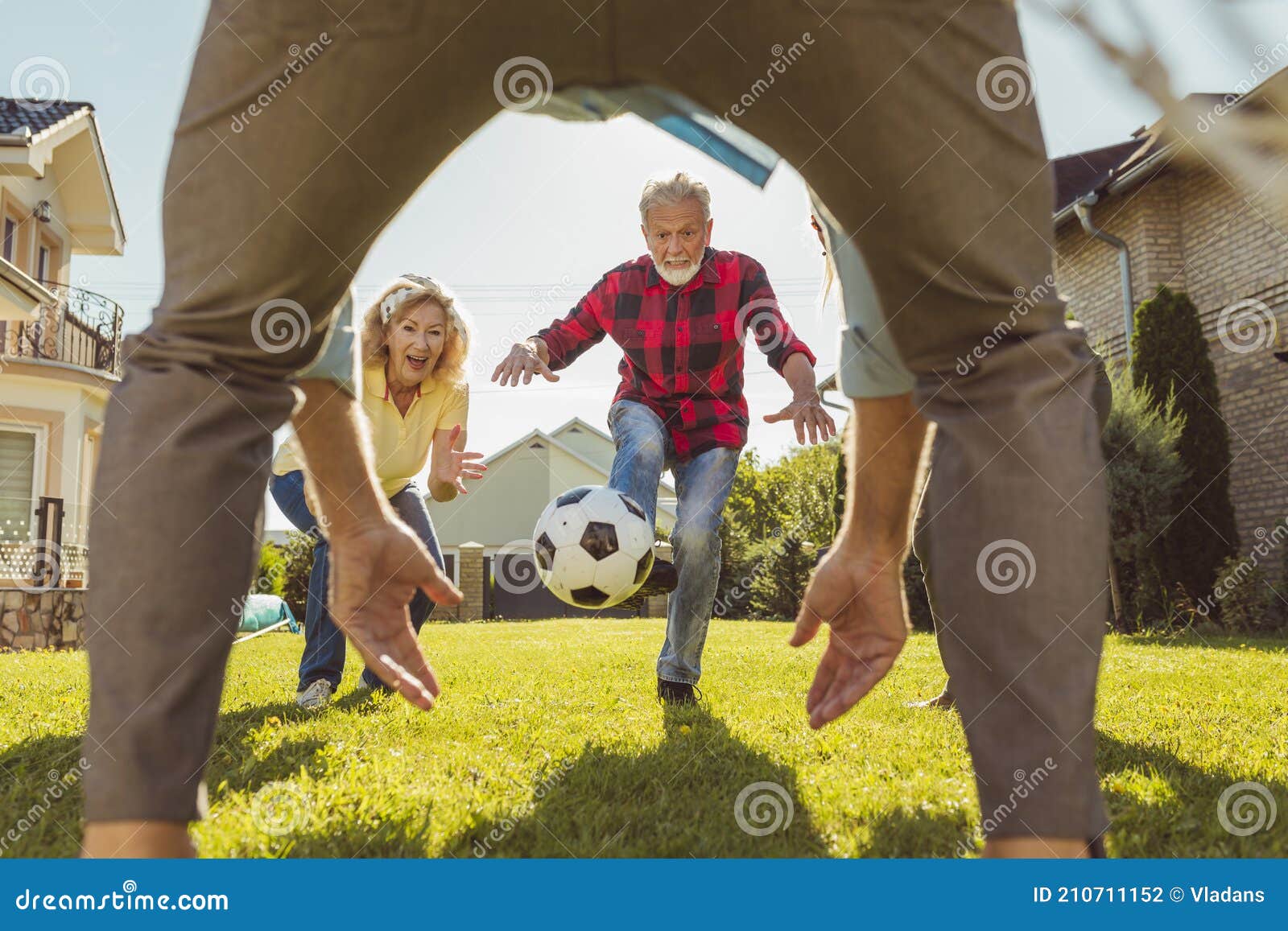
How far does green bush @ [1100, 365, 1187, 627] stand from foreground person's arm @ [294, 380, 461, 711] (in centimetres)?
1296

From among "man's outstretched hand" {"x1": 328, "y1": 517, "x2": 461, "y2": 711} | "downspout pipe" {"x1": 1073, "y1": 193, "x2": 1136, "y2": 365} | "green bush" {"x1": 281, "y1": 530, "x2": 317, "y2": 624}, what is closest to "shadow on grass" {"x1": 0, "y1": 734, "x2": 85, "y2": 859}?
"man's outstretched hand" {"x1": 328, "y1": 517, "x2": 461, "y2": 711}

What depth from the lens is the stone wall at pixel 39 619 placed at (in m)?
11.5

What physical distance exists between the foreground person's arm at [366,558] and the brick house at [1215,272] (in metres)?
13.4

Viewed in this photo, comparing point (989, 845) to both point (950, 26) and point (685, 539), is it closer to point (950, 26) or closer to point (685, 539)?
point (950, 26)

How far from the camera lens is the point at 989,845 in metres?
1.11

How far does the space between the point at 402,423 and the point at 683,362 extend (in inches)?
60.6

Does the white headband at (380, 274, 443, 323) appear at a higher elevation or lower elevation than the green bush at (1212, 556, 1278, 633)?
higher

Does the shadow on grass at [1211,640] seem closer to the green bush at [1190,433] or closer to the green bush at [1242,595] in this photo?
the green bush at [1242,595]

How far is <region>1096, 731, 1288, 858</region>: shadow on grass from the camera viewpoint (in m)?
1.80

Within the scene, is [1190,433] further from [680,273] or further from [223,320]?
[223,320]

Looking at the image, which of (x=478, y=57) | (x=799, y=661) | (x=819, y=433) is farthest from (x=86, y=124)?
(x=478, y=57)

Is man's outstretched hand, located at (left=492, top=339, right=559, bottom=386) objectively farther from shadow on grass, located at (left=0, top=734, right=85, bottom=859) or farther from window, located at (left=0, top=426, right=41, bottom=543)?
window, located at (left=0, top=426, right=41, bottom=543)

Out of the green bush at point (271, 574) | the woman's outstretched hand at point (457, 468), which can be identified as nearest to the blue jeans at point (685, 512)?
the woman's outstretched hand at point (457, 468)

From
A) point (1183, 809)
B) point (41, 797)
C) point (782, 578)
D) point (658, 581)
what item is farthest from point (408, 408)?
point (782, 578)
